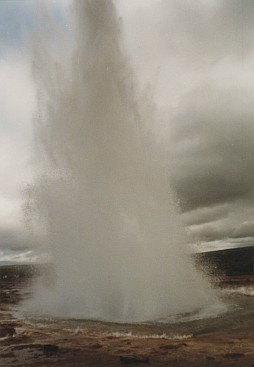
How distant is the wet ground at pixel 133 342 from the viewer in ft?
31.3

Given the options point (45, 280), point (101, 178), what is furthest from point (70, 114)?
point (45, 280)

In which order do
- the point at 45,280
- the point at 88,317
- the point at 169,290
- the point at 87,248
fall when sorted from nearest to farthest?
the point at 88,317 < the point at 169,290 < the point at 87,248 < the point at 45,280

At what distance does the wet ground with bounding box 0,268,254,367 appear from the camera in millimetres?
9555

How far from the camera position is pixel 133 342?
1134 cm

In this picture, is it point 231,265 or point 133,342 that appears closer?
point 133,342

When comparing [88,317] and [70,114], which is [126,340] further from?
[70,114]

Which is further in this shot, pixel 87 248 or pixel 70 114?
pixel 70 114

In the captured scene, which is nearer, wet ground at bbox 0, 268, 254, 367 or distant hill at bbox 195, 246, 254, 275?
wet ground at bbox 0, 268, 254, 367

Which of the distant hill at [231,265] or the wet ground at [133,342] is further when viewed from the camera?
the distant hill at [231,265]

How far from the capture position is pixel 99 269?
18672 mm

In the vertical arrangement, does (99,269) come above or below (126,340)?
above

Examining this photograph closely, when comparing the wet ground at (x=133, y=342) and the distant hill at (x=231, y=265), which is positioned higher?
the distant hill at (x=231, y=265)

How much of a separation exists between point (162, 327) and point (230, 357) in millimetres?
4345

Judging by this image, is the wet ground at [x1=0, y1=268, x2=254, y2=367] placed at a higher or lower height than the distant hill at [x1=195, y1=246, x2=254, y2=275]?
lower
